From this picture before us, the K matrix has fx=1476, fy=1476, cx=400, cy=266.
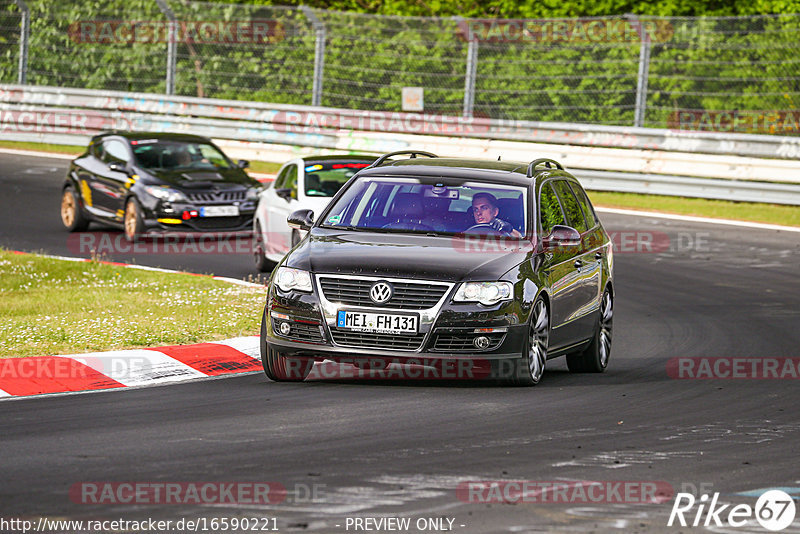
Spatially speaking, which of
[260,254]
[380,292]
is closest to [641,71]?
[260,254]

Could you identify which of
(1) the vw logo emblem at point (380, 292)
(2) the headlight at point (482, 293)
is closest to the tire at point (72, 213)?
(1) the vw logo emblem at point (380, 292)

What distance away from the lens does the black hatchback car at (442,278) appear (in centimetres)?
989

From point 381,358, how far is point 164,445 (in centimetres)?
223

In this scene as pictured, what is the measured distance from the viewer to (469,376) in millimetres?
10758

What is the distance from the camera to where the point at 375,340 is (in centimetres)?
988

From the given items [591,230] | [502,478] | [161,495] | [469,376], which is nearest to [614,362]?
[591,230]

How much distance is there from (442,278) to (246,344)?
2.75 meters

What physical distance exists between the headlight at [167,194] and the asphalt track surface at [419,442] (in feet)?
29.5

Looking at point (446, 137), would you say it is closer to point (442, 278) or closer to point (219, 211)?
point (219, 211)

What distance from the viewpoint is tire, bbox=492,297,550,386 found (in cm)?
1019

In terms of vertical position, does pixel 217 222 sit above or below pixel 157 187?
below

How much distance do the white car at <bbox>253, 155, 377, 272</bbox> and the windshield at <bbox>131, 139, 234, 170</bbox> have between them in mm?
3154

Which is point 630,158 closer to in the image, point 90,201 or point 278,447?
point 90,201

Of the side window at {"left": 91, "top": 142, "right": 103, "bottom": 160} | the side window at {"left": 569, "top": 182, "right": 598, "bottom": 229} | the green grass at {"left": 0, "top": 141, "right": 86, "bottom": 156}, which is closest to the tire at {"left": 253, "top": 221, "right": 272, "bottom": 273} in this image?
the side window at {"left": 91, "top": 142, "right": 103, "bottom": 160}
